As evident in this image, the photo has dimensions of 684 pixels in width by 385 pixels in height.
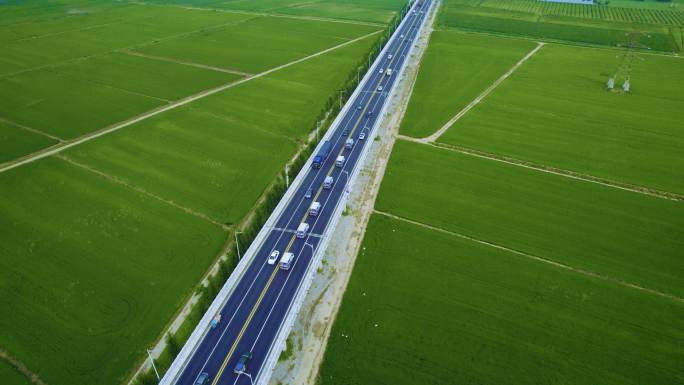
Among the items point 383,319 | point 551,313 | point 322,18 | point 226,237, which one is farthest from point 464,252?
point 322,18

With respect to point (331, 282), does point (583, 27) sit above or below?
above

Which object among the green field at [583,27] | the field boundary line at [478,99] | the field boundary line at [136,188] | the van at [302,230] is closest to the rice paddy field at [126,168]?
the field boundary line at [136,188]

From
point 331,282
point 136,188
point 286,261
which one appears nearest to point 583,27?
point 331,282

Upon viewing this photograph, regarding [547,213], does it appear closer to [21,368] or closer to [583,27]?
[21,368]

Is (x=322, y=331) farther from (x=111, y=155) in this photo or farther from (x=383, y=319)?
(x=111, y=155)

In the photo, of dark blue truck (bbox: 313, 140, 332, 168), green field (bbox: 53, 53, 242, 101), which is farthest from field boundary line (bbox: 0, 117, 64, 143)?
dark blue truck (bbox: 313, 140, 332, 168)

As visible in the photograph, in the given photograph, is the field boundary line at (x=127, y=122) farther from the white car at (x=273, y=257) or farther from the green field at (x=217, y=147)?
the white car at (x=273, y=257)

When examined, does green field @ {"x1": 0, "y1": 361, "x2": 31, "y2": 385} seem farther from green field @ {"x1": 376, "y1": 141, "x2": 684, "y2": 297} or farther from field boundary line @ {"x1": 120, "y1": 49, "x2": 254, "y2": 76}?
field boundary line @ {"x1": 120, "y1": 49, "x2": 254, "y2": 76}

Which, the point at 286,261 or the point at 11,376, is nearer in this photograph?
the point at 11,376
